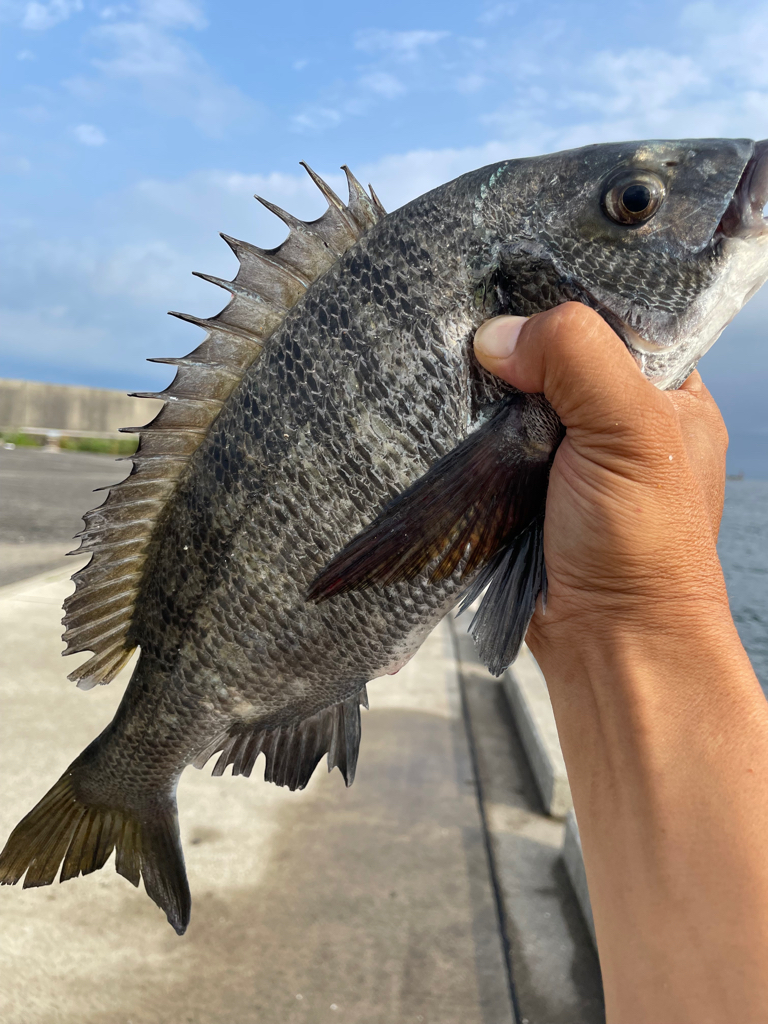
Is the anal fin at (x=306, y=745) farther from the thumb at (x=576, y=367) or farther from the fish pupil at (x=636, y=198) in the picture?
the fish pupil at (x=636, y=198)

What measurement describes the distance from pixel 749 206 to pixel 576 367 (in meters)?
0.47

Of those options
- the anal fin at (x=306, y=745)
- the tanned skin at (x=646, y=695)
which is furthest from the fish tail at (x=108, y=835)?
the tanned skin at (x=646, y=695)

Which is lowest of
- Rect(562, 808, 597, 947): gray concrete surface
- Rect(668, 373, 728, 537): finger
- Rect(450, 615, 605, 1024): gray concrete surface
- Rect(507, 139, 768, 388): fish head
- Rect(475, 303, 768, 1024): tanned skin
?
Rect(450, 615, 605, 1024): gray concrete surface

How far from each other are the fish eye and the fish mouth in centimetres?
14

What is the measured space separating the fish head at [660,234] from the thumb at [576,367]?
0.09 metres

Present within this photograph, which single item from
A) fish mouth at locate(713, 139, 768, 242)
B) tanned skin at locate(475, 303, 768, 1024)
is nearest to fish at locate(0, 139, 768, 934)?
fish mouth at locate(713, 139, 768, 242)

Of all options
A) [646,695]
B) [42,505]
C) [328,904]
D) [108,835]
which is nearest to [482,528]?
[646,695]

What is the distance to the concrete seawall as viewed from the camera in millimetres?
29906

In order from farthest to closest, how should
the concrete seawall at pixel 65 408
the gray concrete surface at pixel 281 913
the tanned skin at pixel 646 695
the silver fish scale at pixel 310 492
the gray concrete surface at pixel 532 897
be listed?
the concrete seawall at pixel 65 408 → the gray concrete surface at pixel 532 897 → the gray concrete surface at pixel 281 913 → the silver fish scale at pixel 310 492 → the tanned skin at pixel 646 695

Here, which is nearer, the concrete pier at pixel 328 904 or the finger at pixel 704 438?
the finger at pixel 704 438

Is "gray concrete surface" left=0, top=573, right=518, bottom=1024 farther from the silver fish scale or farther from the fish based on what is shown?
the silver fish scale

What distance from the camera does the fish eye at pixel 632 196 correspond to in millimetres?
1430

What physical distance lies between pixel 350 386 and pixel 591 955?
276 centimetres

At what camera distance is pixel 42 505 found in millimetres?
12430
